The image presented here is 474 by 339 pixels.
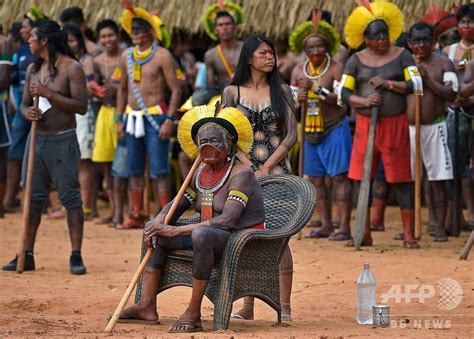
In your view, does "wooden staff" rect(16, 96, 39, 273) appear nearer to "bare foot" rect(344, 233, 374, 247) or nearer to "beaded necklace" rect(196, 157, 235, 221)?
"beaded necklace" rect(196, 157, 235, 221)

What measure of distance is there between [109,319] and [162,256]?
52 centimetres

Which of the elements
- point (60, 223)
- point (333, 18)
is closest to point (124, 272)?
point (60, 223)

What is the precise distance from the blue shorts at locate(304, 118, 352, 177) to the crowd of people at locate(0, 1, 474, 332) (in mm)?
14

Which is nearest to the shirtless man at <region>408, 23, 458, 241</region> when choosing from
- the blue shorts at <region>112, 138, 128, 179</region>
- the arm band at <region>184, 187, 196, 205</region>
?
the blue shorts at <region>112, 138, 128, 179</region>

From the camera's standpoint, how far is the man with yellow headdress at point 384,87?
11.8m

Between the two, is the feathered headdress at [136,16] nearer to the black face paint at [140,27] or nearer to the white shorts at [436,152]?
the black face paint at [140,27]

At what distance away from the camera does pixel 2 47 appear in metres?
14.5

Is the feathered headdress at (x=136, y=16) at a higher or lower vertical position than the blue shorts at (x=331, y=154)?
higher

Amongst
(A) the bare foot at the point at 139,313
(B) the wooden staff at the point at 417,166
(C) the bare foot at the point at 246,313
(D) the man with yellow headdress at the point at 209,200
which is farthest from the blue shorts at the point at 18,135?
(A) the bare foot at the point at 139,313

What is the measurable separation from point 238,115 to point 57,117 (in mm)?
3137

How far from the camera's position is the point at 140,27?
13.6 m

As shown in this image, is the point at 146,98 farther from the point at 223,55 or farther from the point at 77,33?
the point at 77,33

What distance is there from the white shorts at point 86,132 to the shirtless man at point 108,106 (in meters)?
0.07

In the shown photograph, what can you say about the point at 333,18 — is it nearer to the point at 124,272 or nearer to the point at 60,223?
the point at 60,223
